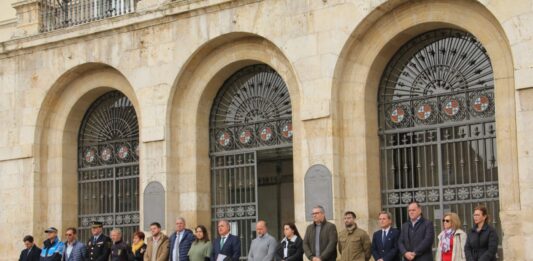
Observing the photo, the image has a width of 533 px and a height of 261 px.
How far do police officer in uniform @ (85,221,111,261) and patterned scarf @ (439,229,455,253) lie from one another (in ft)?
21.4

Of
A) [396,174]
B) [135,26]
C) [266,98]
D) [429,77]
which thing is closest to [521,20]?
[429,77]

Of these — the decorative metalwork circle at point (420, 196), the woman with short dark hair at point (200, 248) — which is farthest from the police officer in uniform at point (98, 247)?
the decorative metalwork circle at point (420, 196)

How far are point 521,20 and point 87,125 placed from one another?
1041 centimetres

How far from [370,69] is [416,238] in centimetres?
403

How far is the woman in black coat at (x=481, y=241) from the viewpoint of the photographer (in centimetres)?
1288

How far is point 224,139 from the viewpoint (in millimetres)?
19016

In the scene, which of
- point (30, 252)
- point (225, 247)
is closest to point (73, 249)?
point (30, 252)

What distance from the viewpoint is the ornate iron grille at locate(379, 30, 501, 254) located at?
621 inches

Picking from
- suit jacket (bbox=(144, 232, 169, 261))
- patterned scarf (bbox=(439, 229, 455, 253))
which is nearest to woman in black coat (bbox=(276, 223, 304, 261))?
suit jacket (bbox=(144, 232, 169, 261))

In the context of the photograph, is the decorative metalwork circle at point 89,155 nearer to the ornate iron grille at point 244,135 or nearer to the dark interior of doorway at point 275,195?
the ornate iron grille at point 244,135

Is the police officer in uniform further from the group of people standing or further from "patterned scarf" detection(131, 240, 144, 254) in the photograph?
"patterned scarf" detection(131, 240, 144, 254)

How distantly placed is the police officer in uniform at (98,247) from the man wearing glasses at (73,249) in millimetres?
223

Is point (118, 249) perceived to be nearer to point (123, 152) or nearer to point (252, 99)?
point (123, 152)

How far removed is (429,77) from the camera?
16562 millimetres
